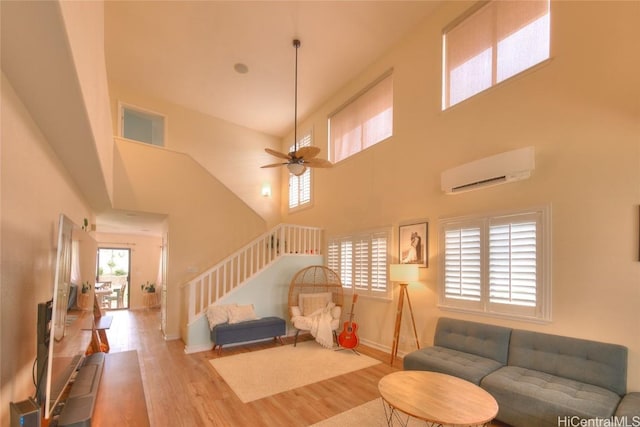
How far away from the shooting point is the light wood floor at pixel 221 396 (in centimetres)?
295

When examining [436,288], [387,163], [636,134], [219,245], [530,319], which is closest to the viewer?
[636,134]

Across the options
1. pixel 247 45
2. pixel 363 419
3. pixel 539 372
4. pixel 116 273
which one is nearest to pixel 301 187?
pixel 247 45

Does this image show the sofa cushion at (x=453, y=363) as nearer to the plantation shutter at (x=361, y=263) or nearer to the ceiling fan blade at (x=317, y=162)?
the plantation shutter at (x=361, y=263)

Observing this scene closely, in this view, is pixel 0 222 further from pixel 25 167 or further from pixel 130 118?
pixel 130 118

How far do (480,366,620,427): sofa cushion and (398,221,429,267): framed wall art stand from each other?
1836 mm

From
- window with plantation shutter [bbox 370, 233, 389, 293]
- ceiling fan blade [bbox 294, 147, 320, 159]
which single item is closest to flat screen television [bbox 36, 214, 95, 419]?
ceiling fan blade [bbox 294, 147, 320, 159]

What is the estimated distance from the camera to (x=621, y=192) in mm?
2734

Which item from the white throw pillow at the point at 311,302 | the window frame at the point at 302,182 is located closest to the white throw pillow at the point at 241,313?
the white throw pillow at the point at 311,302

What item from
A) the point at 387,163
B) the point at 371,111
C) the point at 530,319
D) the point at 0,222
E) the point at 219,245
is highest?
the point at 371,111

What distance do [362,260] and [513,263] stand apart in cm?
263

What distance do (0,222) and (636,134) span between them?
461 cm

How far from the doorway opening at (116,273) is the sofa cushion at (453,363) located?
10105 mm

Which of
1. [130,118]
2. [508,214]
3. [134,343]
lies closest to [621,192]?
[508,214]

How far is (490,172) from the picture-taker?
3580 mm
